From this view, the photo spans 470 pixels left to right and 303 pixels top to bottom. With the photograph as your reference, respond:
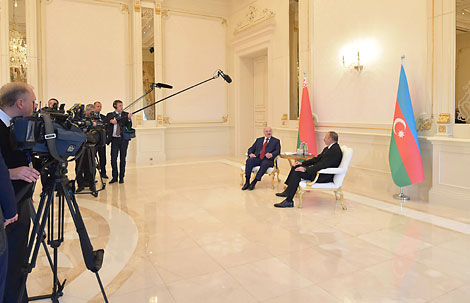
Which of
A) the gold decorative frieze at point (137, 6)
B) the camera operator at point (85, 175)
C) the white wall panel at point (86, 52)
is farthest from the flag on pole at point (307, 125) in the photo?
the gold decorative frieze at point (137, 6)

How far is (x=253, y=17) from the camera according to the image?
10.3 m

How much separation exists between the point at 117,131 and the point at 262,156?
294cm

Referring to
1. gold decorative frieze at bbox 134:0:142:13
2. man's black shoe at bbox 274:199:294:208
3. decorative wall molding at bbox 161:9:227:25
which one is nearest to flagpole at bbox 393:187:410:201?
man's black shoe at bbox 274:199:294:208

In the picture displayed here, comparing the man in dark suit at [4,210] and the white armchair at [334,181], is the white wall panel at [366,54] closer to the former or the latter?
the white armchair at [334,181]

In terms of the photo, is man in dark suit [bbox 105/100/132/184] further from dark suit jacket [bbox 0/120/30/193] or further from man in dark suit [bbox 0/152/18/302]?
man in dark suit [bbox 0/152/18/302]

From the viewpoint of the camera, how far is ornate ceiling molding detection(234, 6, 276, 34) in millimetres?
9539

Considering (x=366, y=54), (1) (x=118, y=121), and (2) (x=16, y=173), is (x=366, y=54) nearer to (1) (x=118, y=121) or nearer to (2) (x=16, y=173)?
(1) (x=118, y=121)

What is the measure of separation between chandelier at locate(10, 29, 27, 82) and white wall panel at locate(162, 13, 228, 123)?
3.50 m

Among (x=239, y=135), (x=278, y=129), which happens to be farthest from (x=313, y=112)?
(x=239, y=135)

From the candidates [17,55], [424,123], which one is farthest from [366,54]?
[17,55]

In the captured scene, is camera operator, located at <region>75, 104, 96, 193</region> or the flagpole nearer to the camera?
the flagpole

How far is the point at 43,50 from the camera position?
30.7 feet

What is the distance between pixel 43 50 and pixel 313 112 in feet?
23.1

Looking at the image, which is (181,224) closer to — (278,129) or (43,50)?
(278,129)
